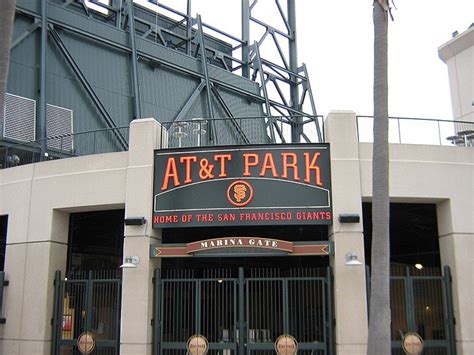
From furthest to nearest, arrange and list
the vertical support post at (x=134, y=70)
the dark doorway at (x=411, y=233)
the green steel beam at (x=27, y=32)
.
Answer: the vertical support post at (x=134, y=70) → the green steel beam at (x=27, y=32) → the dark doorway at (x=411, y=233)

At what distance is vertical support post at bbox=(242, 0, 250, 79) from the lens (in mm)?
37125

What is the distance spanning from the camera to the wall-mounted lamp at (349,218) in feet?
49.6

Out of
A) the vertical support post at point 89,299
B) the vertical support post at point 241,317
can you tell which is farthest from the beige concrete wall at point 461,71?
the vertical support post at point 89,299

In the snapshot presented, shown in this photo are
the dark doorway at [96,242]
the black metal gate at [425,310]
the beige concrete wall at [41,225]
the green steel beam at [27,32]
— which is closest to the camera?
the black metal gate at [425,310]

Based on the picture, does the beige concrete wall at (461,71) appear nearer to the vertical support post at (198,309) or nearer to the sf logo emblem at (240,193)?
the sf logo emblem at (240,193)

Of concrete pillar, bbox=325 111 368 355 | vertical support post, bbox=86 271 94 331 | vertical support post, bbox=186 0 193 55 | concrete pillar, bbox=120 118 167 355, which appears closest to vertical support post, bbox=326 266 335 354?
concrete pillar, bbox=325 111 368 355

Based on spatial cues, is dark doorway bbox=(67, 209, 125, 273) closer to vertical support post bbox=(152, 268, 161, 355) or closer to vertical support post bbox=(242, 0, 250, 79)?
vertical support post bbox=(152, 268, 161, 355)

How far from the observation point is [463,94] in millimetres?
27016

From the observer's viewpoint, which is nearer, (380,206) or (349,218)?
(380,206)

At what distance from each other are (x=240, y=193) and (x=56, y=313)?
6.26m

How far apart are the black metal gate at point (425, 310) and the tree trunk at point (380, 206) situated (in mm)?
3897

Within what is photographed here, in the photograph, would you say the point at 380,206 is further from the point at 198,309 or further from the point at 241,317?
the point at 198,309

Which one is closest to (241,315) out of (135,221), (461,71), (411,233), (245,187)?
(245,187)

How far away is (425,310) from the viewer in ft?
52.6
